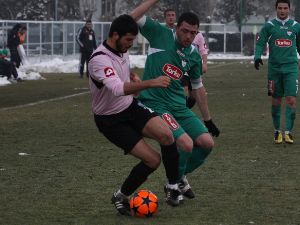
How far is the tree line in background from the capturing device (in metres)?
72.3

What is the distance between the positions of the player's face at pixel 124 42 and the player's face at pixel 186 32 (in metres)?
0.94

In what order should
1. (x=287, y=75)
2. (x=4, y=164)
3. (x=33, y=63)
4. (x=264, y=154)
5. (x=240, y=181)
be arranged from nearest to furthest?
(x=240, y=181)
(x=4, y=164)
(x=264, y=154)
(x=287, y=75)
(x=33, y=63)

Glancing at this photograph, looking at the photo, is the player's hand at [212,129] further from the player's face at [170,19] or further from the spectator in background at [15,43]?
the spectator in background at [15,43]

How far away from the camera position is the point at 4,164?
11750 mm

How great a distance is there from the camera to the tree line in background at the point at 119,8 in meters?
72.3

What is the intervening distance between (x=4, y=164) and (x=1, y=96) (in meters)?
12.9

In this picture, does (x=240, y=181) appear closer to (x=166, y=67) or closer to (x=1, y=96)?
(x=166, y=67)

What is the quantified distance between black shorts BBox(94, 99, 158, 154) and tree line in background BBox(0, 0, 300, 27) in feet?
164

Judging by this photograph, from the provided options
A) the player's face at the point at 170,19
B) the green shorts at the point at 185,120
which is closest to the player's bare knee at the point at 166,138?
the green shorts at the point at 185,120

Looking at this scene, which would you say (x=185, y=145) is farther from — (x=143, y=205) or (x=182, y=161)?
(x=143, y=205)

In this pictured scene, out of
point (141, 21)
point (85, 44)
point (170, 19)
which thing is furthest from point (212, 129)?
point (85, 44)

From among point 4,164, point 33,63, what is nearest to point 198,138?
point 4,164

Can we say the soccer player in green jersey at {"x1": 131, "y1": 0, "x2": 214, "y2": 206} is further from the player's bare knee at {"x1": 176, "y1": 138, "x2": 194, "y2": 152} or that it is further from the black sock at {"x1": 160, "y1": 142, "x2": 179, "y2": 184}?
the black sock at {"x1": 160, "y1": 142, "x2": 179, "y2": 184}

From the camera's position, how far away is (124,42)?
815 cm
